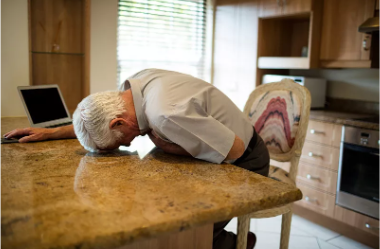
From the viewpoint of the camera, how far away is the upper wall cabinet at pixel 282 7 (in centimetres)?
325

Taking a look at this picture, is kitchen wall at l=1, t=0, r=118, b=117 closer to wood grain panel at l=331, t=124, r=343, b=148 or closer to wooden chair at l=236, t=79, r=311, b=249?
wooden chair at l=236, t=79, r=311, b=249

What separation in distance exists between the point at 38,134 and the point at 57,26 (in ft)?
4.56

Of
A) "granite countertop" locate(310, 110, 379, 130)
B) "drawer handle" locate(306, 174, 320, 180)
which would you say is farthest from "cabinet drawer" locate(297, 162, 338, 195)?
"granite countertop" locate(310, 110, 379, 130)

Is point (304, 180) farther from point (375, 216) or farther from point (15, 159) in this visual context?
point (15, 159)

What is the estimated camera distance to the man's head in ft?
4.61

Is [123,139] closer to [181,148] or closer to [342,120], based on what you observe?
[181,148]

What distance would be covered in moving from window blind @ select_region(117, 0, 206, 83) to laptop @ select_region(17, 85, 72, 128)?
156cm

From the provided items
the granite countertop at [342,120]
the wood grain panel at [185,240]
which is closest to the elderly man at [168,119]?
the wood grain panel at [185,240]

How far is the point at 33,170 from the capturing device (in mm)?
1204

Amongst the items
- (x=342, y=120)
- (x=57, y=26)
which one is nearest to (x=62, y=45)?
(x=57, y=26)

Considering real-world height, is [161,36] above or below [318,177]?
above

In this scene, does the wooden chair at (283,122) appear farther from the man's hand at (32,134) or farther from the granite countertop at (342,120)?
the man's hand at (32,134)

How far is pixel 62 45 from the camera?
2816mm

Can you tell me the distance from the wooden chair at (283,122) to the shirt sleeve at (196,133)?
2.13 ft
